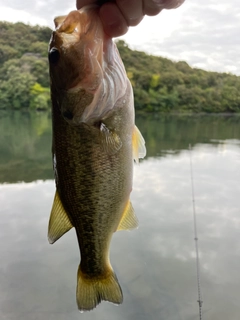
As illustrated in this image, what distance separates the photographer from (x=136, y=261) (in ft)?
30.5

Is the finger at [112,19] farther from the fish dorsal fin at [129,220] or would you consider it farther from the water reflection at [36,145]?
the water reflection at [36,145]

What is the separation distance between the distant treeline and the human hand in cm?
5052

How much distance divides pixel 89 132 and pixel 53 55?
1.21 feet

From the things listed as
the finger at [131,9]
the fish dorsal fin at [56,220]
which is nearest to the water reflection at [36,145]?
the fish dorsal fin at [56,220]

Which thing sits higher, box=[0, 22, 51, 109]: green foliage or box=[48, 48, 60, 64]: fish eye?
box=[0, 22, 51, 109]: green foliage

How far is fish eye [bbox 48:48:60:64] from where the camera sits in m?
1.44

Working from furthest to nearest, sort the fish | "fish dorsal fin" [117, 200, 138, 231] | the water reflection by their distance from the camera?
the water reflection, "fish dorsal fin" [117, 200, 138, 231], the fish

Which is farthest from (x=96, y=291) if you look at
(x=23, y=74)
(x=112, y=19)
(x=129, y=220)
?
(x=23, y=74)

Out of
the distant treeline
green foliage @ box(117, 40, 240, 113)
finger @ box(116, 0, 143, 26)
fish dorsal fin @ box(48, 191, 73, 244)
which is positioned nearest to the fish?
fish dorsal fin @ box(48, 191, 73, 244)

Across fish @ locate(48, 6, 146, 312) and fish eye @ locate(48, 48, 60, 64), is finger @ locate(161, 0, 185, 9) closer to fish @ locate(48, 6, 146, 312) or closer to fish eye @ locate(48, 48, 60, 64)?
fish @ locate(48, 6, 146, 312)

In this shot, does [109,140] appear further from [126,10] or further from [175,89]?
[175,89]

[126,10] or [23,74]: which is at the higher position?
[23,74]

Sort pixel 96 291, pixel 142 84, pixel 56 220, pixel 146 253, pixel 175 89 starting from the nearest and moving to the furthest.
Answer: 1. pixel 56 220
2. pixel 96 291
3. pixel 146 253
4. pixel 142 84
5. pixel 175 89

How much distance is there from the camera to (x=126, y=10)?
122 centimetres
